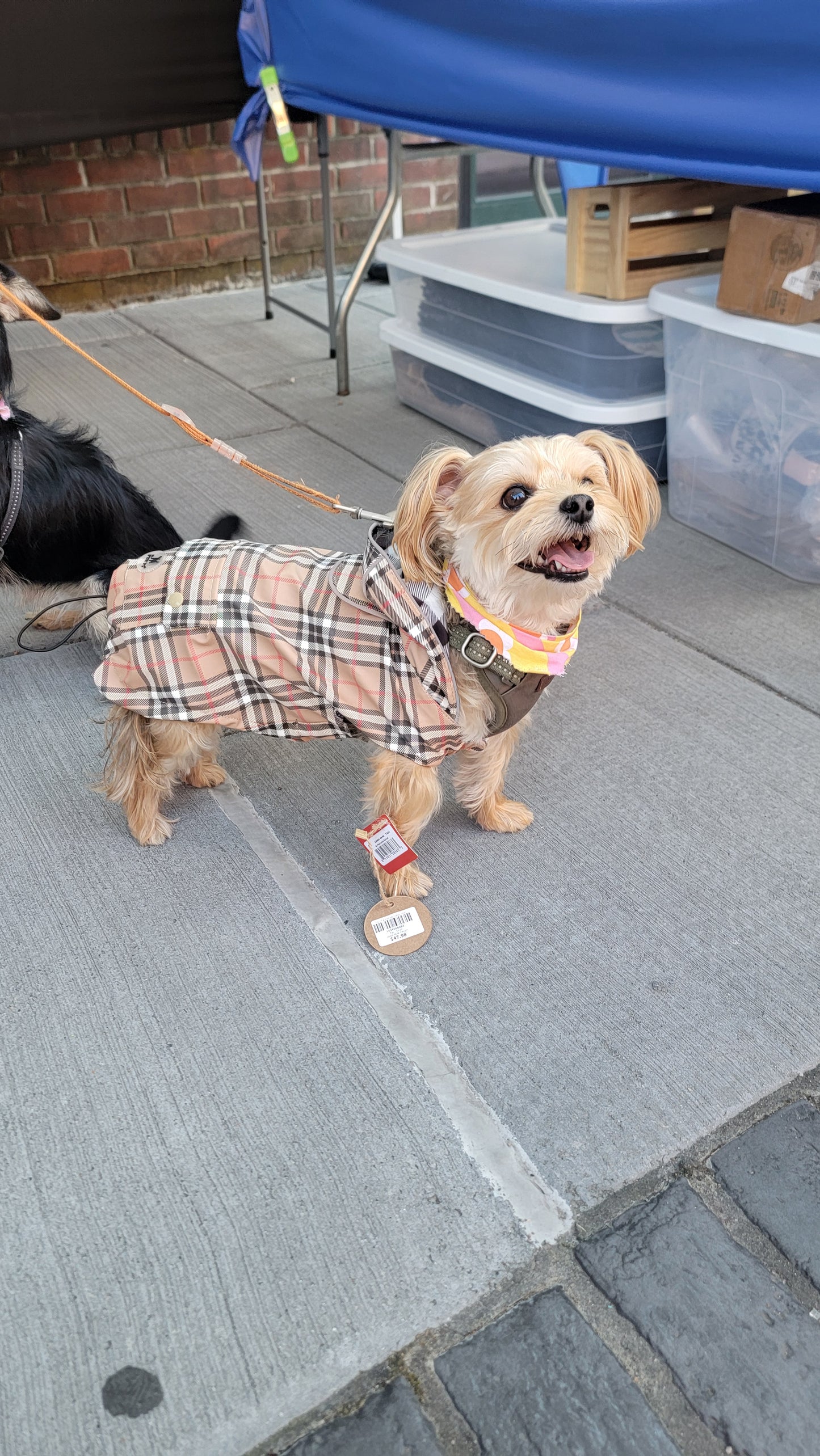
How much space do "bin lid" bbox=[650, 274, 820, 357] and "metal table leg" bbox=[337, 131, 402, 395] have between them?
4.90 ft

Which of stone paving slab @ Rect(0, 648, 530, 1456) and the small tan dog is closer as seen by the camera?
stone paving slab @ Rect(0, 648, 530, 1456)

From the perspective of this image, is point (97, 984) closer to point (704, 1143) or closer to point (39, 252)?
point (704, 1143)

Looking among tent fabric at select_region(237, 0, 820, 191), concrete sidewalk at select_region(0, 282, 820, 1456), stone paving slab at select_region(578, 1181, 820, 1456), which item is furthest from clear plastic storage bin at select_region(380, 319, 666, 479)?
stone paving slab at select_region(578, 1181, 820, 1456)

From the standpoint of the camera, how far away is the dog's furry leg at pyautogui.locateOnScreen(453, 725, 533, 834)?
1.98 metres

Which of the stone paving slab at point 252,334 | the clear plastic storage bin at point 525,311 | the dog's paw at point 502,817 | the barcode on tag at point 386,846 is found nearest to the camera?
the barcode on tag at point 386,846

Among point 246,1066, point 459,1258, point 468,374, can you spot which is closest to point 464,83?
point 468,374

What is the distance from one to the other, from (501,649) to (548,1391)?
3.46ft

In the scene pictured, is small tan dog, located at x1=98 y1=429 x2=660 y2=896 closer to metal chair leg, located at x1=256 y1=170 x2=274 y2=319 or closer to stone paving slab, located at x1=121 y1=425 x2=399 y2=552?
stone paving slab, located at x1=121 y1=425 x2=399 y2=552

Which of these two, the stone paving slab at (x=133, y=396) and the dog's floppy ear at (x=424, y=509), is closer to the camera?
the dog's floppy ear at (x=424, y=509)

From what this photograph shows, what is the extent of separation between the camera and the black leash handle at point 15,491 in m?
2.30

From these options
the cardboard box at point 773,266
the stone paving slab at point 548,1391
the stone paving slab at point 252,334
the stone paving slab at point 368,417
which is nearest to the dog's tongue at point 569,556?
the stone paving slab at point 548,1391

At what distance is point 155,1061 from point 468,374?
2736 millimetres

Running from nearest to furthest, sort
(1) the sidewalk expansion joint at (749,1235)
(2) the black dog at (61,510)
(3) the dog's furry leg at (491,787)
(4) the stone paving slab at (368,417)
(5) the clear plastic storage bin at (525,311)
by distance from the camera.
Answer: (1) the sidewalk expansion joint at (749,1235), (3) the dog's furry leg at (491,787), (2) the black dog at (61,510), (5) the clear plastic storage bin at (525,311), (4) the stone paving slab at (368,417)

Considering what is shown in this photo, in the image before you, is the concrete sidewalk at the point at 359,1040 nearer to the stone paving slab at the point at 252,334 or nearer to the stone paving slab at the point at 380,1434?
the stone paving slab at the point at 380,1434
